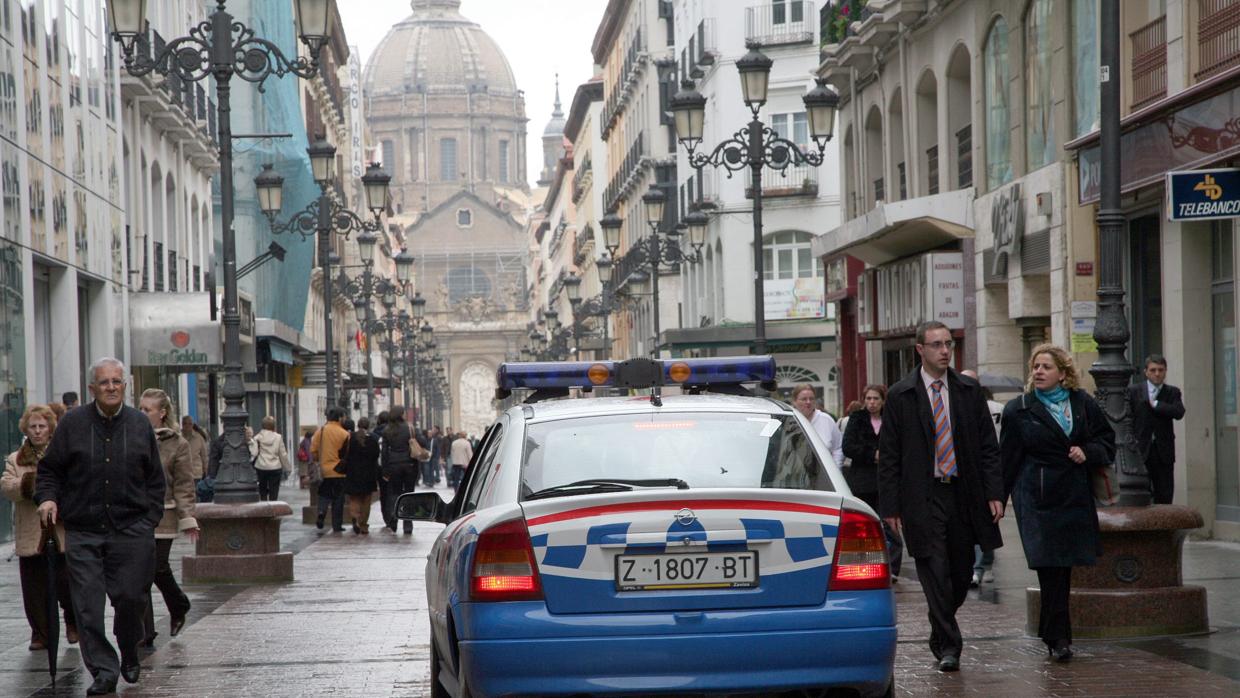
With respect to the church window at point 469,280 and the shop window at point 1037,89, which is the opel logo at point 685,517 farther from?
the church window at point 469,280

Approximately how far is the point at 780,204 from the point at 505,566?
41.2m

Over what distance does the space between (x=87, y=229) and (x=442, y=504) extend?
63.0ft

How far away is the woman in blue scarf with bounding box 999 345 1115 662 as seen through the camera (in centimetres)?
950

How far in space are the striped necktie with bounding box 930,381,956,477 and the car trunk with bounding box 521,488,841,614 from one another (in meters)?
2.75

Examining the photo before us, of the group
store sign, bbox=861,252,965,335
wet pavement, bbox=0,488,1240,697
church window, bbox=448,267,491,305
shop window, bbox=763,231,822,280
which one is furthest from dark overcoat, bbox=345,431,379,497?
church window, bbox=448,267,491,305

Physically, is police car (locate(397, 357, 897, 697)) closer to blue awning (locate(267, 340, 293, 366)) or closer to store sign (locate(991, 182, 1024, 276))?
store sign (locate(991, 182, 1024, 276))

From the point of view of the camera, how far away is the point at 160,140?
35.2 meters

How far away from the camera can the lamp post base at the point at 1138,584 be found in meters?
10.3

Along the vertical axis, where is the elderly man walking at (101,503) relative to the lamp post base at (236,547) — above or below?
above

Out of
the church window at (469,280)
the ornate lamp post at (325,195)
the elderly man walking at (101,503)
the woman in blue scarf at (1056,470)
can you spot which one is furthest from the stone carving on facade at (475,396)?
the woman in blue scarf at (1056,470)

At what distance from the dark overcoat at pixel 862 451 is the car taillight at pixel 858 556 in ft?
26.0

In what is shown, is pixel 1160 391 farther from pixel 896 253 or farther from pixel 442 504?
pixel 896 253

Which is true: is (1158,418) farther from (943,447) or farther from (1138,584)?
(943,447)

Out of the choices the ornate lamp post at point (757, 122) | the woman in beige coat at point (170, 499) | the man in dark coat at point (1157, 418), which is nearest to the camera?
the woman in beige coat at point (170, 499)
